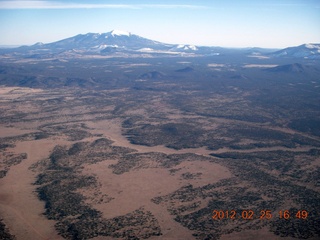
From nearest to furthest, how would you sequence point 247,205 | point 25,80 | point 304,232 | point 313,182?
1. point 304,232
2. point 247,205
3. point 313,182
4. point 25,80

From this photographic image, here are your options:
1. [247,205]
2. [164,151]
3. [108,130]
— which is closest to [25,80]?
[108,130]

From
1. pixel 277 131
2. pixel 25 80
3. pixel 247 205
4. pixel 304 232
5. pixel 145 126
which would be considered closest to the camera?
pixel 304 232

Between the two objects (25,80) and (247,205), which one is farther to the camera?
(25,80)

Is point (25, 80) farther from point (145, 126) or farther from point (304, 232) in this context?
point (304, 232)

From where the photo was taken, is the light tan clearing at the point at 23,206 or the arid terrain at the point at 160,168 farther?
the arid terrain at the point at 160,168

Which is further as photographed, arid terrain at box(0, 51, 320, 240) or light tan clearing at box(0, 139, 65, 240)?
arid terrain at box(0, 51, 320, 240)

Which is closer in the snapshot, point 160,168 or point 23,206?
point 23,206
